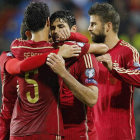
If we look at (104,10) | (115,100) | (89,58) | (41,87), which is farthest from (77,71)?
(104,10)

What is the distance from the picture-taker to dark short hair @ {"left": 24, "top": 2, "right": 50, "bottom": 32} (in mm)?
2508

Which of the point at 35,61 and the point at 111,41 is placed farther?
the point at 111,41

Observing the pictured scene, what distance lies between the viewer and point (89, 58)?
243cm

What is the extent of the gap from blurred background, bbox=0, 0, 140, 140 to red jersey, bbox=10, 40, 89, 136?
15.0 feet

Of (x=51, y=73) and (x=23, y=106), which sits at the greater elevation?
(x=51, y=73)

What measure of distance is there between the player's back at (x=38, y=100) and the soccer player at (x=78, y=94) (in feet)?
0.47

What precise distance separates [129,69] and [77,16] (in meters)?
4.15

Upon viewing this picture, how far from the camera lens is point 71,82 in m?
2.27

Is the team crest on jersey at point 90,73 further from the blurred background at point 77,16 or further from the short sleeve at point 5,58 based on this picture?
the blurred background at point 77,16

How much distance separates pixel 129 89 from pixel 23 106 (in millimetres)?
1510

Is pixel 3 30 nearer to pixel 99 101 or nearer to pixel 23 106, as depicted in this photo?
pixel 99 101

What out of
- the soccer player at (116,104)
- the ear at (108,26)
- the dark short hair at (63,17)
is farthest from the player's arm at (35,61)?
the ear at (108,26)

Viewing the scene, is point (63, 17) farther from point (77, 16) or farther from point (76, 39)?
point (77, 16)

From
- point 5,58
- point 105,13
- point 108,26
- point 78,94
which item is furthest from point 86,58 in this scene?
point 105,13
